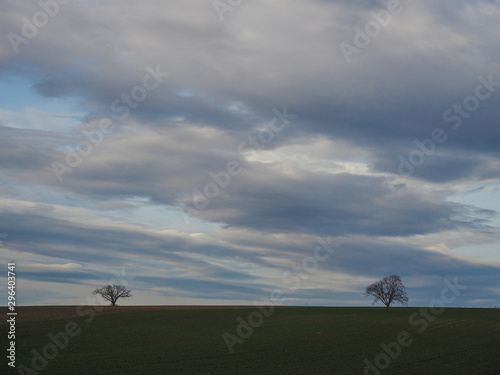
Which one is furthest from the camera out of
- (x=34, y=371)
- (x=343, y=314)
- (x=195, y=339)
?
(x=343, y=314)

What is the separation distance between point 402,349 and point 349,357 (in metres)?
8.07

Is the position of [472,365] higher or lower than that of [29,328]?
lower

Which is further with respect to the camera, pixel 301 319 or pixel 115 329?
pixel 301 319

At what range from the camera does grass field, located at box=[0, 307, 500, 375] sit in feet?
145

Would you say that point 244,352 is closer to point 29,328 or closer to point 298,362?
point 298,362

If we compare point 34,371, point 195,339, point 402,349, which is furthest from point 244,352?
point 34,371

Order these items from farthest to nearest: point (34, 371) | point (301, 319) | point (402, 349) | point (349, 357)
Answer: point (301, 319) < point (402, 349) < point (349, 357) < point (34, 371)

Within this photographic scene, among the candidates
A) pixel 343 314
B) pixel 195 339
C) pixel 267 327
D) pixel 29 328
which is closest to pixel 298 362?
pixel 195 339

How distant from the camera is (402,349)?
54438 millimetres

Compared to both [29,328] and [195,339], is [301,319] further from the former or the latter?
[29,328]

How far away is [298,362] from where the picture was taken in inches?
1838

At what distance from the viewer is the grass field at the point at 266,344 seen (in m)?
44.2

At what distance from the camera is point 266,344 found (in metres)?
57.5

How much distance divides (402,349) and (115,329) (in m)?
37.7
